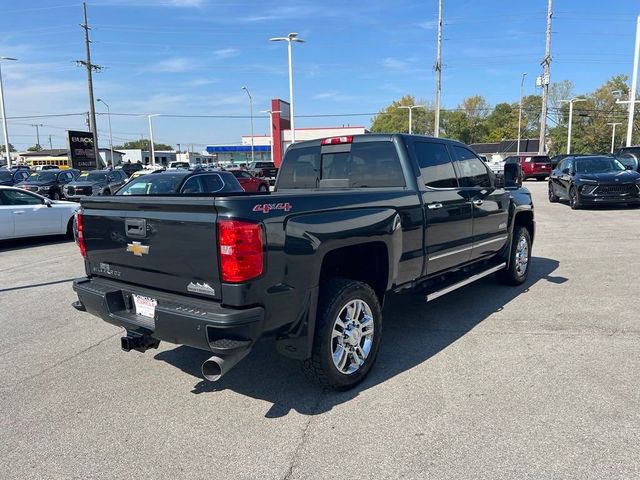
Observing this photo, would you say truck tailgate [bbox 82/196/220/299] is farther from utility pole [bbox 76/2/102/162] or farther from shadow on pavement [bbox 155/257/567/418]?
utility pole [bbox 76/2/102/162]

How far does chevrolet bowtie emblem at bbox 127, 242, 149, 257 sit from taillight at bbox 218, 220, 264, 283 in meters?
0.75

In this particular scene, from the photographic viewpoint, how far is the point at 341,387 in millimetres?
3693

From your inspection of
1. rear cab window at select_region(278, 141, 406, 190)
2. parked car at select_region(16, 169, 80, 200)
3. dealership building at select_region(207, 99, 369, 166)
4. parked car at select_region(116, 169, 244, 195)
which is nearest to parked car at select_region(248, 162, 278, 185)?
dealership building at select_region(207, 99, 369, 166)

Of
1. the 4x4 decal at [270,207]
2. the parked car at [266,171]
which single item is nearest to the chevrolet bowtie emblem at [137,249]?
the 4x4 decal at [270,207]

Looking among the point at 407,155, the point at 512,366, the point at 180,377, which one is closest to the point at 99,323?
the point at 180,377

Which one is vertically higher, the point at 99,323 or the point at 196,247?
the point at 196,247

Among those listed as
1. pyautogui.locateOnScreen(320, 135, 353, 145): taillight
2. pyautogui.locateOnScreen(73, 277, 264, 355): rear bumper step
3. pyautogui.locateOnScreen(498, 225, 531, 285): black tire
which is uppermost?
pyautogui.locateOnScreen(320, 135, 353, 145): taillight

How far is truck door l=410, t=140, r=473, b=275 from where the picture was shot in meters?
4.60

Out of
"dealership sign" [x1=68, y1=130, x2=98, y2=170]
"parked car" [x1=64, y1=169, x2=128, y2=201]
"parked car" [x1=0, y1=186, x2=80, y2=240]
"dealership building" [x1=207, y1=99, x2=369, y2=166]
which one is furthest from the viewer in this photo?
"dealership building" [x1=207, y1=99, x2=369, y2=166]

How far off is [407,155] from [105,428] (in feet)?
10.9

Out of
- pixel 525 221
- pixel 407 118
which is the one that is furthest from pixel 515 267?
pixel 407 118

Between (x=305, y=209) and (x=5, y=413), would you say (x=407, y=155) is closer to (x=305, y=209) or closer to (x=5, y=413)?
(x=305, y=209)

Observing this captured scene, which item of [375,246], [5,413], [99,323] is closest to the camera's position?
[5,413]

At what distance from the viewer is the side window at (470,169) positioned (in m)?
5.45
